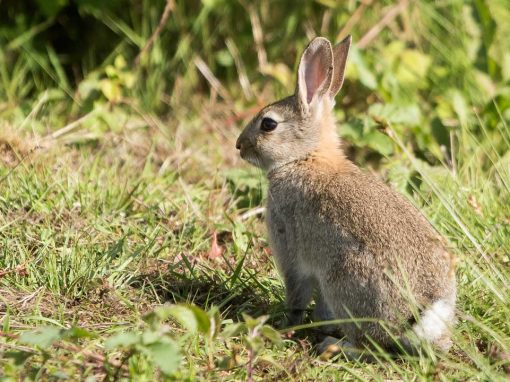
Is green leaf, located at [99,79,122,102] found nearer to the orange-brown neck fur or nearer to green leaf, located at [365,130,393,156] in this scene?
green leaf, located at [365,130,393,156]

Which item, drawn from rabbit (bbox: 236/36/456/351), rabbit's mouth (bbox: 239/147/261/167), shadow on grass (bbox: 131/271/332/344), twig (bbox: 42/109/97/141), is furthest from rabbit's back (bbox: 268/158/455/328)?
twig (bbox: 42/109/97/141)

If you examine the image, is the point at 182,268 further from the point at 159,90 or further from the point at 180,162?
the point at 159,90

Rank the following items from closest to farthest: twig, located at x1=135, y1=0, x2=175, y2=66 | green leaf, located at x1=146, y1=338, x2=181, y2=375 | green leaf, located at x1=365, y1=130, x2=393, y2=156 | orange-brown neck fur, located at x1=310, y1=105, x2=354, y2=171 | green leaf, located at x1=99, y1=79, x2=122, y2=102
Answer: green leaf, located at x1=146, y1=338, x2=181, y2=375, orange-brown neck fur, located at x1=310, y1=105, x2=354, y2=171, green leaf, located at x1=365, y1=130, x2=393, y2=156, green leaf, located at x1=99, y1=79, x2=122, y2=102, twig, located at x1=135, y1=0, x2=175, y2=66

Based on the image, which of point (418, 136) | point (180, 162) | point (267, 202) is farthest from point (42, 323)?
point (418, 136)

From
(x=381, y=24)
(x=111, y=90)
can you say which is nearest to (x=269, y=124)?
(x=111, y=90)

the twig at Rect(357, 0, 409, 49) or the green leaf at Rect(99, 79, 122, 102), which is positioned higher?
the twig at Rect(357, 0, 409, 49)

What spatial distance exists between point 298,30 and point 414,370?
13.6ft

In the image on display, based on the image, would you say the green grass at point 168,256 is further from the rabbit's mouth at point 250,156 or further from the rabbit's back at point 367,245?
the rabbit's mouth at point 250,156

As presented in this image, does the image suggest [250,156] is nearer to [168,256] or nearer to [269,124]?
[269,124]

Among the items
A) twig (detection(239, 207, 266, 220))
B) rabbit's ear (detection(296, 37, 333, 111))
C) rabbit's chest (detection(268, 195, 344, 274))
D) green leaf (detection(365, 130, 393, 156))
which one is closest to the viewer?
rabbit's chest (detection(268, 195, 344, 274))

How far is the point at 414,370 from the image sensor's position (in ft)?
11.4

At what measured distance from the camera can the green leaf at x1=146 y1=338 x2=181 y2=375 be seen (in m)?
2.86

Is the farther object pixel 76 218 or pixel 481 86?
pixel 481 86

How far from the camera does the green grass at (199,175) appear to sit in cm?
346
